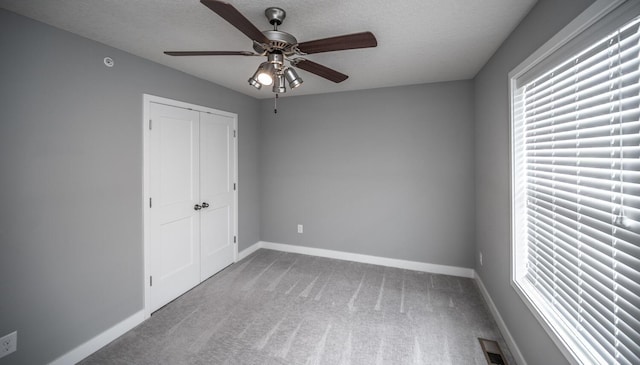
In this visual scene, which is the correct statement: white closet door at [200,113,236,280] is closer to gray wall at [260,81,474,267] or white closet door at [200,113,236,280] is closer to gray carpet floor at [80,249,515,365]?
gray carpet floor at [80,249,515,365]

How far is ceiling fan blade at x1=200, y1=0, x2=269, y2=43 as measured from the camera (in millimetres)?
1122

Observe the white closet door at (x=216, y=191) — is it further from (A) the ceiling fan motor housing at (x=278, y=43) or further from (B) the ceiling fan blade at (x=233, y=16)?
(B) the ceiling fan blade at (x=233, y=16)

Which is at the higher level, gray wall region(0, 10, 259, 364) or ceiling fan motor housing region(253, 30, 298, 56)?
ceiling fan motor housing region(253, 30, 298, 56)

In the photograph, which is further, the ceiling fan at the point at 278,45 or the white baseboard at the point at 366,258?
the white baseboard at the point at 366,258

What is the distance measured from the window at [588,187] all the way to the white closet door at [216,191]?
10.5 ft

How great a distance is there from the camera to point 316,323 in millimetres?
2424

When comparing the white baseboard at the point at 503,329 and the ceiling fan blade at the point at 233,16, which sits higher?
the ceiling fan blade at the point at 233,16

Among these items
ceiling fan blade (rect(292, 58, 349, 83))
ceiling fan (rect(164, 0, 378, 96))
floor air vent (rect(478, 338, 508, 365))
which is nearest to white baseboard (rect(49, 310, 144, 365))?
ceiling fan (rect(164, 0, 378, 96))

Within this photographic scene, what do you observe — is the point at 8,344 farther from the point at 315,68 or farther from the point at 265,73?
the point at 315,68

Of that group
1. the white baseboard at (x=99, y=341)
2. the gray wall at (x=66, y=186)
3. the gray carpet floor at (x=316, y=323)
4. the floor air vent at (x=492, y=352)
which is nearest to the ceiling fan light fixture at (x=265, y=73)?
the gray wall at (x=66, y=186)

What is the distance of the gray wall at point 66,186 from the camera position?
5.57 feet

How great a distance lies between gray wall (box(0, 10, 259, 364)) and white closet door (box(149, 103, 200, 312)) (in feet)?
0.52

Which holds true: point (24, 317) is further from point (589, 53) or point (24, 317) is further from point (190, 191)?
point (589, 53)

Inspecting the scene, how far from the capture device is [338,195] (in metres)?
3.95
